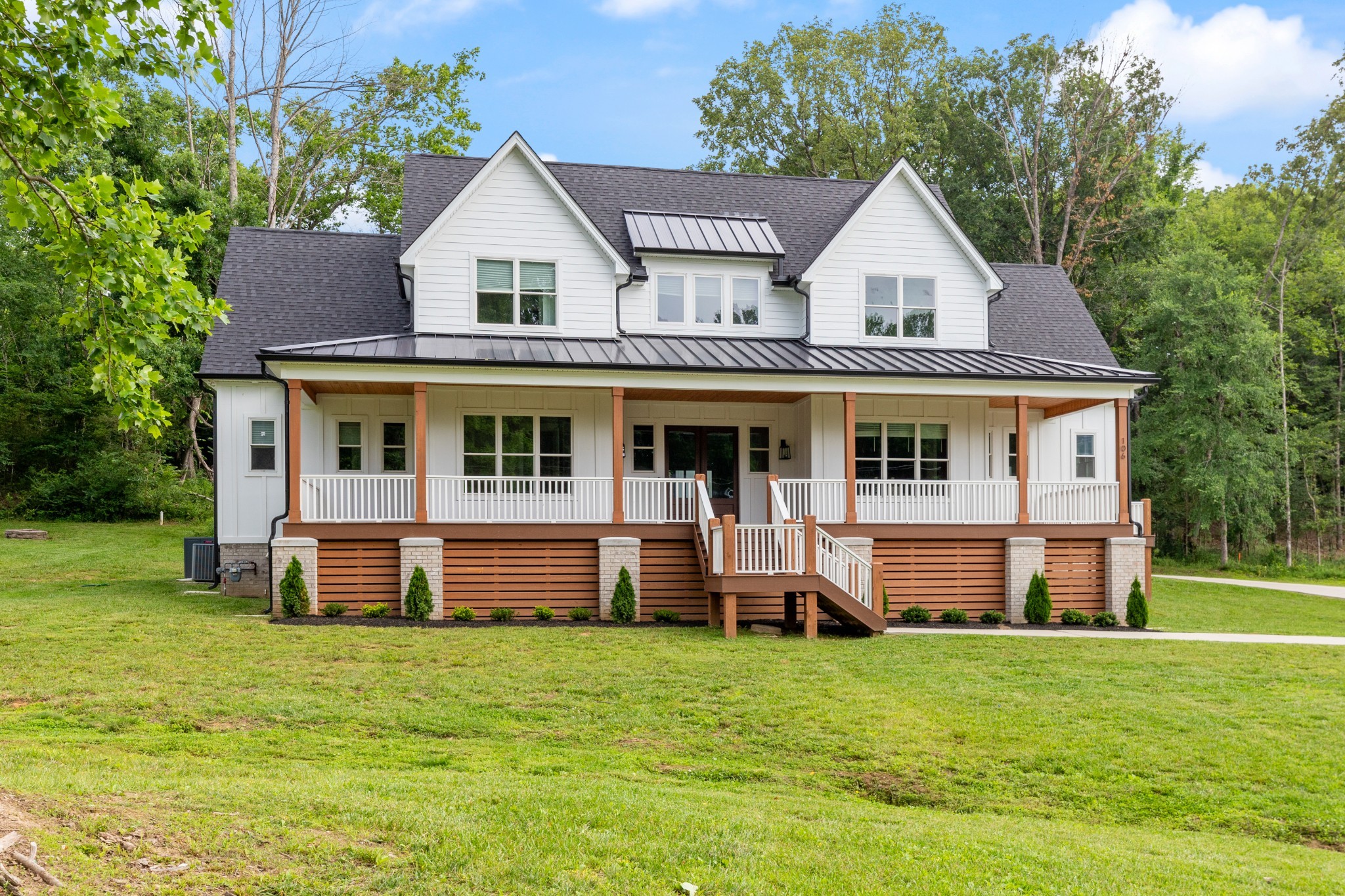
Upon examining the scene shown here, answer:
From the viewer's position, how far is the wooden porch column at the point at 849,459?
1756cm

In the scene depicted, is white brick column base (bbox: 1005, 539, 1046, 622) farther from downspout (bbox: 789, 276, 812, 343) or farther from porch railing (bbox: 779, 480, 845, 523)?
downspout (bbox: 789, 276, 812, 343)

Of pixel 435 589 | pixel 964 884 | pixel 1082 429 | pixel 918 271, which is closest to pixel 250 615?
pixel 435 589

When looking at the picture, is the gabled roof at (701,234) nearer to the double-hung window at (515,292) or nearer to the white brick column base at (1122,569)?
the double-hung window at (515,292)

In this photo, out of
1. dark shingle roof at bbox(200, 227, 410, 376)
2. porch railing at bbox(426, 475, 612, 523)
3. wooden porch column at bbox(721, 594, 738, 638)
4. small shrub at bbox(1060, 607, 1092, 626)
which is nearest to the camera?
wooden porch column at bbox(721, 594, 738, 638)

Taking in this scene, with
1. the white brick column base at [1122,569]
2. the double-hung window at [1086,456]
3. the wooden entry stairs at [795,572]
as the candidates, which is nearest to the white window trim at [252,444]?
the wooden entry stairs at [795,572]

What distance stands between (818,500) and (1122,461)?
613 cm

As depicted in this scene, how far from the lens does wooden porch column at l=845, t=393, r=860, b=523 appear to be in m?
17.6

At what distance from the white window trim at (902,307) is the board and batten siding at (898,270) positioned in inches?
0.8

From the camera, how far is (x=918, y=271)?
20.1 metres

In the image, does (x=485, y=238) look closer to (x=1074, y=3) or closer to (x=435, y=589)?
(x=435, y=589)

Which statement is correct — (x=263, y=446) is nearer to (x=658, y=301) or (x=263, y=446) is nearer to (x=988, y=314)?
(x=658, y=301)

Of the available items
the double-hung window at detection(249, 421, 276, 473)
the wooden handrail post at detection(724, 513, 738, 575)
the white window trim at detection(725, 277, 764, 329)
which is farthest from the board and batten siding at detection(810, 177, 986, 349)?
the double-hung window at detection(249, 421, 276, 473)

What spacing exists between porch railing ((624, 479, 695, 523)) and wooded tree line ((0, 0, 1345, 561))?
55.0 feet

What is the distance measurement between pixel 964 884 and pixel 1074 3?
3911 centimetres
